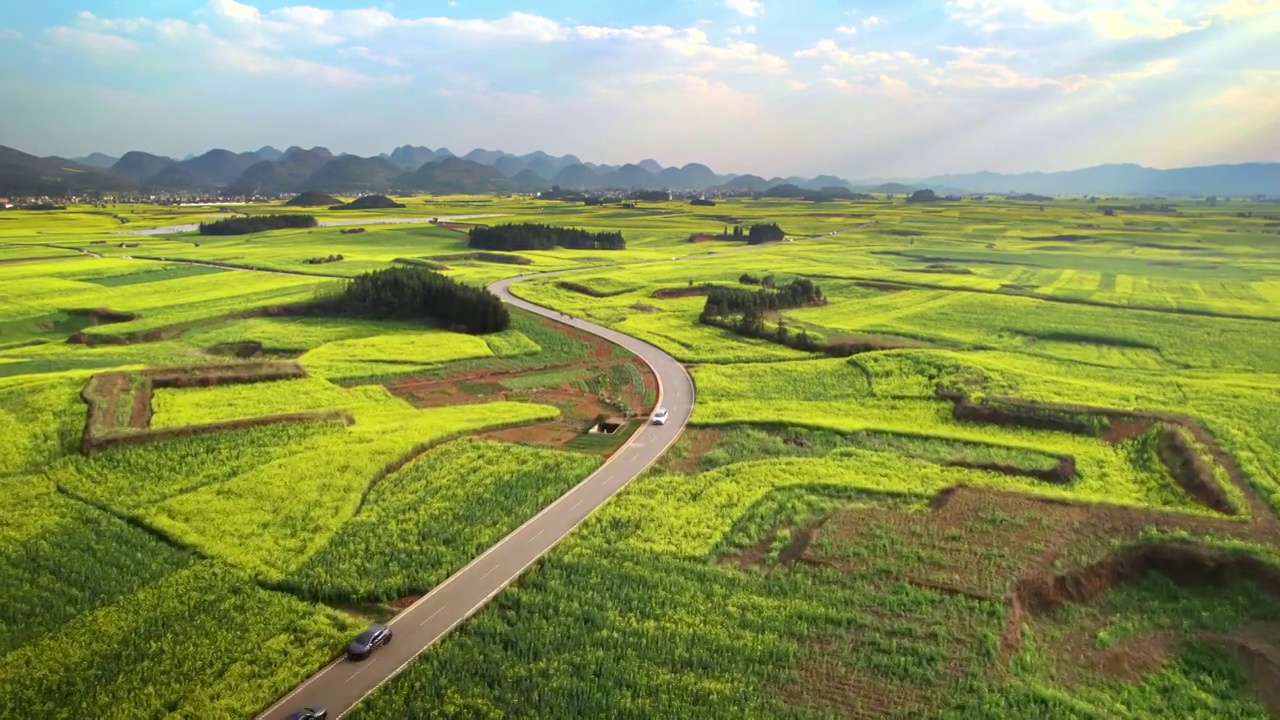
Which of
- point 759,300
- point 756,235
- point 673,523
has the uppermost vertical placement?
point 756,235

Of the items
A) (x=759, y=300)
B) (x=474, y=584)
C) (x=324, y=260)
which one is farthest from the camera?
(x=324, y=260)

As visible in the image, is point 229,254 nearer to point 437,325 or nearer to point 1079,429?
point 437,325

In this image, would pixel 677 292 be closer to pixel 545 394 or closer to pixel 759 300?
pixel 759 300

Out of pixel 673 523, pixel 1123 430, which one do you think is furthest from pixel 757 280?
pixel 673 523

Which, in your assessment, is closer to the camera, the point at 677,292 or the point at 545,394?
the point at 545,394

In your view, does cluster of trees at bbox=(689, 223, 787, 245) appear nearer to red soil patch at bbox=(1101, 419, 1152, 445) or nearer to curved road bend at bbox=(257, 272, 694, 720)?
red soil patch at bbox=(1101, 419, 1152, 445)

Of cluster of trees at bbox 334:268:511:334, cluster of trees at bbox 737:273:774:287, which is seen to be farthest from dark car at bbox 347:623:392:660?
cluster of trees at bbox 737:273:774:287
